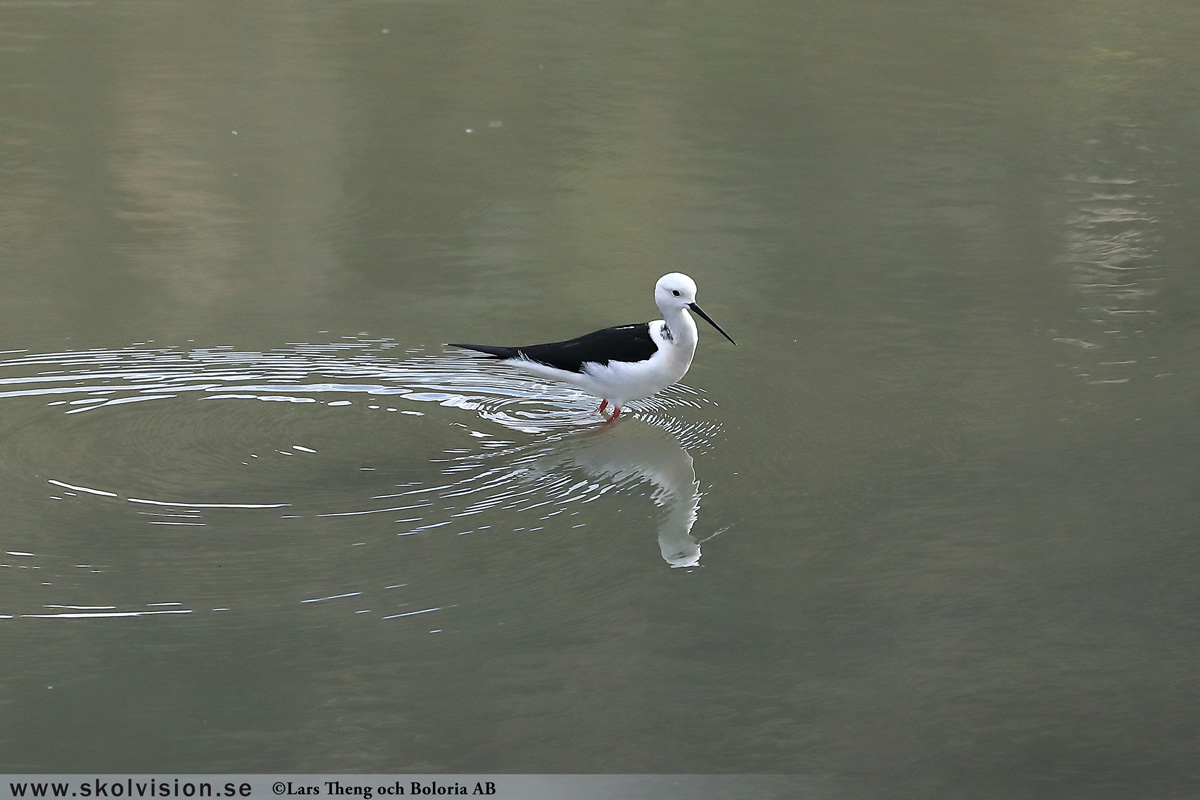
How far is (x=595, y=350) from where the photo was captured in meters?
6.62

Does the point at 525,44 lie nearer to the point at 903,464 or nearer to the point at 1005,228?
the point at 1005,228

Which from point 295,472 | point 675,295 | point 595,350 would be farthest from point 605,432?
point 295,472

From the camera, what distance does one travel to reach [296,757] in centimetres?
431

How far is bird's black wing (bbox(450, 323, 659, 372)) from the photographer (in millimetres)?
6590

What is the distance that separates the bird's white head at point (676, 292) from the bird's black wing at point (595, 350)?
5.5 inches

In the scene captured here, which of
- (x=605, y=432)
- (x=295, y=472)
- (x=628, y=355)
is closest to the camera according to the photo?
(x=295, y=472)

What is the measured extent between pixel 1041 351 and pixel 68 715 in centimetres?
486

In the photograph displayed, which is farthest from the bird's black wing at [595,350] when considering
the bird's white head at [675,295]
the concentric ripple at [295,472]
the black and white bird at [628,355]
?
the concentric ripple at [295,472]

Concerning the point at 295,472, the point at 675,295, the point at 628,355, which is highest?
the point at 675,295

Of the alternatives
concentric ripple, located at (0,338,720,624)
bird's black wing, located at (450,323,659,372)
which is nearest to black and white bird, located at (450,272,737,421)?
bird's black wing, located at (450,323,659,372)

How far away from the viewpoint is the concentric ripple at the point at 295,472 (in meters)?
5.25

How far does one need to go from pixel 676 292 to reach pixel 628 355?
41 cm

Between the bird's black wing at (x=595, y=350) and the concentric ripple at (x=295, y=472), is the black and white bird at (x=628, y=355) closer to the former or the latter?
the bird's black wing at (x=595, y=350)

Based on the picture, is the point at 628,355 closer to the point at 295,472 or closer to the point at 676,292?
the point at 676,292
